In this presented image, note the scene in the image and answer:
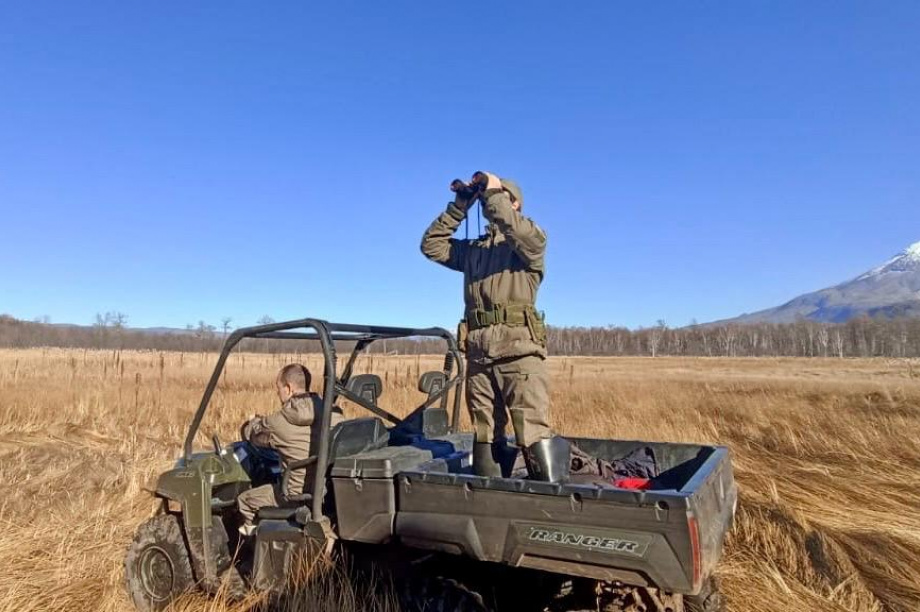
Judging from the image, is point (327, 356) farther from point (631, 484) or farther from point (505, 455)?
point (631, 484)

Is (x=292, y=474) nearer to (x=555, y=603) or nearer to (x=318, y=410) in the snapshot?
(x=318, y=410)

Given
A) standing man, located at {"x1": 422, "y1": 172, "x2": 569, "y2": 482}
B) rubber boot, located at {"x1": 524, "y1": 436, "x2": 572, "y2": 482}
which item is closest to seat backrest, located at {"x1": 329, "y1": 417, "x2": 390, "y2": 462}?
standing man, located at {"x1": 422, "y1": 172, "x2": 569, "y2": 482}

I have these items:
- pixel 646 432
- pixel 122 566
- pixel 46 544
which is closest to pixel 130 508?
pixel 46 544

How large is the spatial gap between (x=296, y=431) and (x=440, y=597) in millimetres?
1165

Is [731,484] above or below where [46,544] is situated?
above

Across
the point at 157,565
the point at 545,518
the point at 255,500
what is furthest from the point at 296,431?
the point at 545,518

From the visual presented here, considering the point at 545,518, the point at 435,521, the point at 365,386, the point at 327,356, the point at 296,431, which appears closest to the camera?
the point at 545,518

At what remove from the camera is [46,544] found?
4.51m

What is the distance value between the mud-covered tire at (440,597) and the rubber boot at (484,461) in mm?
564

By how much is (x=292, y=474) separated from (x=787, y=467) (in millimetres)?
5852

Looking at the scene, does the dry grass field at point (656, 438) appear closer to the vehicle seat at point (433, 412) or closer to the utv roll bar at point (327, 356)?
the utv roll bar at point (327, 356)

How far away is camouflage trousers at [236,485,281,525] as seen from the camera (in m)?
3.67

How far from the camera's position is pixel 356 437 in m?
3.51

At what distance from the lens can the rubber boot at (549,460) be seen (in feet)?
9.61
